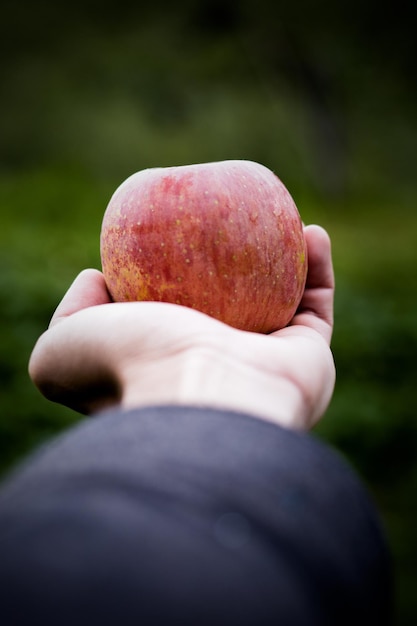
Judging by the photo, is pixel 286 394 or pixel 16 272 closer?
pixel 286 394

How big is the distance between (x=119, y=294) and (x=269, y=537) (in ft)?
3.28

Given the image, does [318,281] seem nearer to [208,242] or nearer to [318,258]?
[318,258]

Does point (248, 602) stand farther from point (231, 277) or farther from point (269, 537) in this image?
point (231, 277)

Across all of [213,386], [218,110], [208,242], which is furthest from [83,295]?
[218,110]

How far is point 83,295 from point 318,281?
57 cm

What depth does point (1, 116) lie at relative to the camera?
10.2m

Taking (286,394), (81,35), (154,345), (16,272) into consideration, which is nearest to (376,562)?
(286,394)

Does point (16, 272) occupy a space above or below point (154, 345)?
below

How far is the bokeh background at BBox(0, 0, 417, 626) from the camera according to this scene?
765 centimetres

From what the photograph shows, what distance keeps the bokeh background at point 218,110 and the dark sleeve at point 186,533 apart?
464 centimetres

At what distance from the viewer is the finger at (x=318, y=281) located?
64.3 inches

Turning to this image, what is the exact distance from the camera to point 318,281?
1.68 m

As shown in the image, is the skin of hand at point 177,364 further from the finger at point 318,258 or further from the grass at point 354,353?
the grass at point 354,353

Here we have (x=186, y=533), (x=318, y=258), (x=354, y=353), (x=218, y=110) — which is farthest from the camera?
(x=218, y=110)
